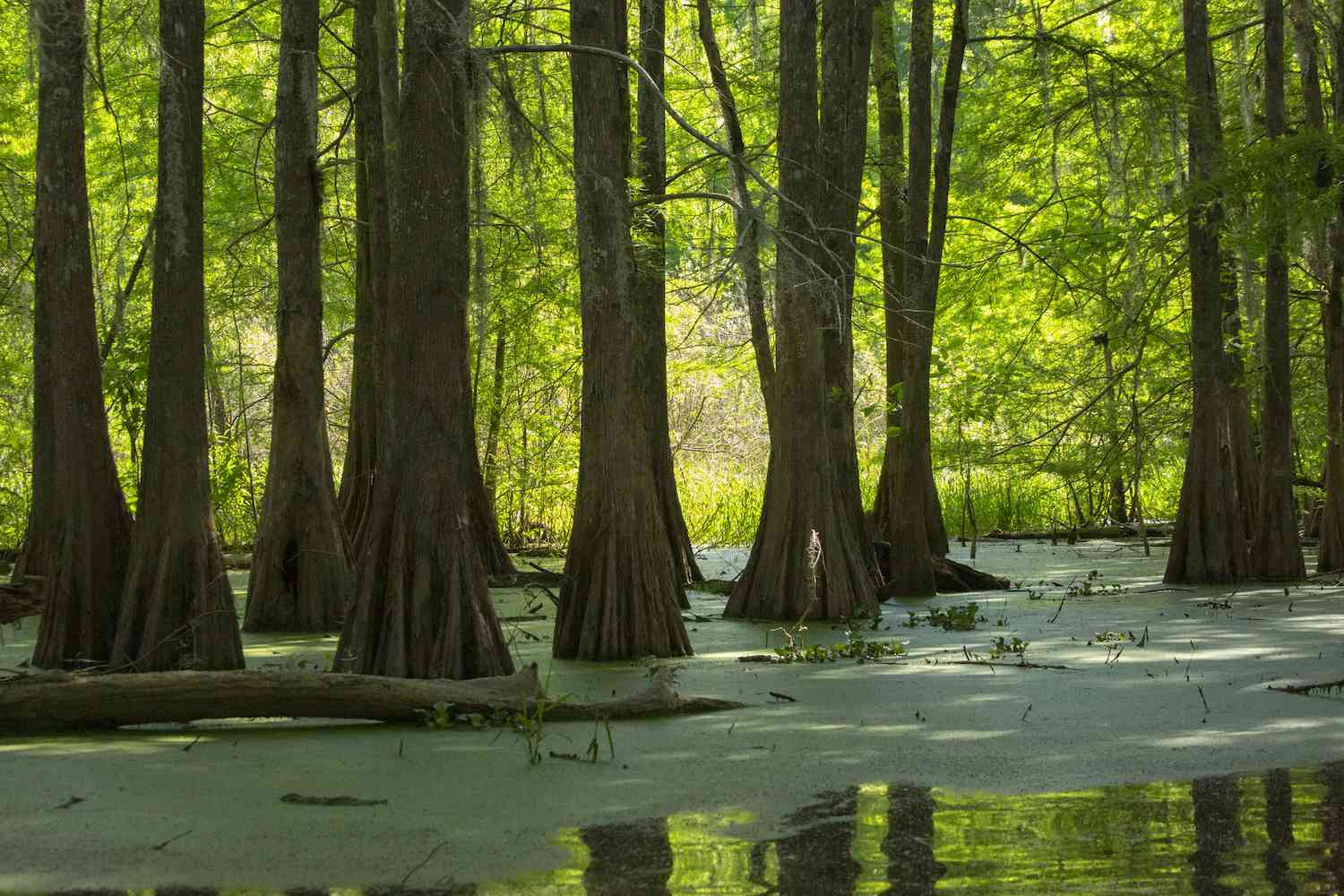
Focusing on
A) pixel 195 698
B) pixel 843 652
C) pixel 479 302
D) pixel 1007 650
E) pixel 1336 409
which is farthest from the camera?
pixel 1336 409

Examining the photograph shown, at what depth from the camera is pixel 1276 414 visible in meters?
11.6

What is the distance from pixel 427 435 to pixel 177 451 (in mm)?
1192

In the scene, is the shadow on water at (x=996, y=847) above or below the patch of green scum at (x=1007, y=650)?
below

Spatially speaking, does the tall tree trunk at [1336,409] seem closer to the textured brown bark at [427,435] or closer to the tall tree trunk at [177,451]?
the textured brown bark at [427,435]

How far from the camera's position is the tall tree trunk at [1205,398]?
10.9 metres

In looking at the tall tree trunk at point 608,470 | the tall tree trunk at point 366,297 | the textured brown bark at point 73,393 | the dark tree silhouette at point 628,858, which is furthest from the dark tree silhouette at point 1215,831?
the tall tree trunk at point 366,297

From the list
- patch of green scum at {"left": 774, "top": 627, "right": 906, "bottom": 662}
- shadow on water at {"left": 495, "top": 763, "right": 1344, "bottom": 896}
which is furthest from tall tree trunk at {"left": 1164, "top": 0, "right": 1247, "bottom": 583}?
shadow on water at {"left": 495, "top": 763, "right": 1344, "bottom": 896}

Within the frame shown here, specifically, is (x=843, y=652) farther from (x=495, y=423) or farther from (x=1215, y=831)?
(x=495, y=423)

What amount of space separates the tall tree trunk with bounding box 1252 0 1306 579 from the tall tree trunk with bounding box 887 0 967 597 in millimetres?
2498

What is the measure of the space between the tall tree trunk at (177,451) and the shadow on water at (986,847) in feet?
10.2

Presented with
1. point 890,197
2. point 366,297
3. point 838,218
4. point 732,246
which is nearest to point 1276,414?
point 838,218

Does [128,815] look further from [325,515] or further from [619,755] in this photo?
[325,515]

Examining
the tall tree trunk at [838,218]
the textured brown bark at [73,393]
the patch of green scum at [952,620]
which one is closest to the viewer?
the textured brown bark at [73,393]

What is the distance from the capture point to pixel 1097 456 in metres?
15.3
